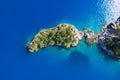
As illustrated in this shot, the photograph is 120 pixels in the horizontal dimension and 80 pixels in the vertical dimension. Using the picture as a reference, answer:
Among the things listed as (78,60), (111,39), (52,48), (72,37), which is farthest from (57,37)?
(111,39)

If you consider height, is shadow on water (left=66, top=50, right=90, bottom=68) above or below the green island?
below

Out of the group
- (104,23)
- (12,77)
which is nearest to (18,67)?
(12,77)

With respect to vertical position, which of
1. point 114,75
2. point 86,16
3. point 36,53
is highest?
point 86,16

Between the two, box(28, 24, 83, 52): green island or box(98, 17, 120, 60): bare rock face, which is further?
box(28, 24, 83, 52): green island

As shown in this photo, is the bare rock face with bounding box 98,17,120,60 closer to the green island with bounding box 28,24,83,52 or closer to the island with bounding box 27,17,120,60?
the island with bounding box 27,17,120,60

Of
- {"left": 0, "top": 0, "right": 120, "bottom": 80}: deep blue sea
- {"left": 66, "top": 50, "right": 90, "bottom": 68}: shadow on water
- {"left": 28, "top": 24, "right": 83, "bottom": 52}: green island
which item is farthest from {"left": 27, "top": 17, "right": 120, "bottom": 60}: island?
{"left": 66, "top": 50, "right": 90, "bottom": 68}: shadow on water

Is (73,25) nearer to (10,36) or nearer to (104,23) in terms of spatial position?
(104,23)
